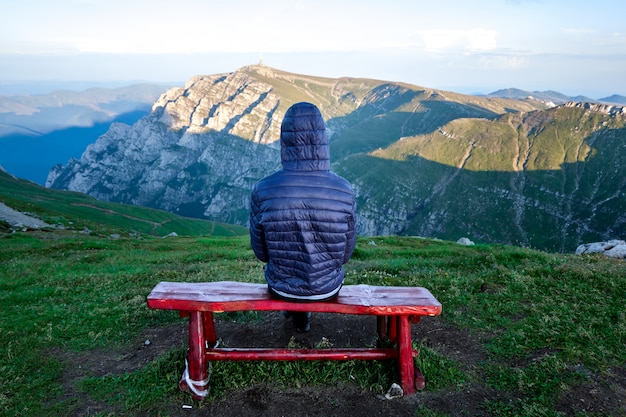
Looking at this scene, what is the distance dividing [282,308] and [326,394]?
1.58 metres

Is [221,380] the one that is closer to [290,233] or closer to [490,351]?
[290,233]

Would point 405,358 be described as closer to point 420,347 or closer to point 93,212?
point 420,347

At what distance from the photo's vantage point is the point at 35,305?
11000mm

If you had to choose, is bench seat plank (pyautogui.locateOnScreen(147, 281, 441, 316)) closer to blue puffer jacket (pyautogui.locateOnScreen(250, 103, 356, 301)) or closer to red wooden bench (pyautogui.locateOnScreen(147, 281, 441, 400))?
red wooden bench (pyautogui.locateOnScreen(147, 281, 441, 400))

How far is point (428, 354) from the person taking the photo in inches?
284

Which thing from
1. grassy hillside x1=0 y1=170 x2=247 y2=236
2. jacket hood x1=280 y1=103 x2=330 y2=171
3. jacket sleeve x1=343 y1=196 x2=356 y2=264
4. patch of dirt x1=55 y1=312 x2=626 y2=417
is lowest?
grassy hillside x1=0 y1=170 x2=247 y2=236

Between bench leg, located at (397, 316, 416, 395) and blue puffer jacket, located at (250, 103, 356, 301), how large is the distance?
4.75ft

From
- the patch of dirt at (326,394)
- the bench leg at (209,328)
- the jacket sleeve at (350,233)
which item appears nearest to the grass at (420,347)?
the patch of dirt at (326,394)

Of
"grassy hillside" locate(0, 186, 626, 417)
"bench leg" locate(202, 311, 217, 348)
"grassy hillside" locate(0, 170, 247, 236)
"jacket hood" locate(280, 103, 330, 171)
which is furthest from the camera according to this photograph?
"grassy hillside" locate(0, 170, 247, 236)

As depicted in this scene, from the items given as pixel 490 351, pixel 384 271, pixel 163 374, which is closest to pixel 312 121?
pixel 163 374

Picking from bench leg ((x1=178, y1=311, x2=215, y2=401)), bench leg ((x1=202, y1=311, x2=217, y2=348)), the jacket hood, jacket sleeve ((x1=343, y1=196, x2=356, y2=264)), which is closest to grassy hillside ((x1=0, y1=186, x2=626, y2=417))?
bench leg ((x1=178, y1=311, x2=215, y2=401))

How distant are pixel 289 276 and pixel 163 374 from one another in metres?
3.04

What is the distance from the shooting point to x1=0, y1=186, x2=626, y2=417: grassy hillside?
6.06m

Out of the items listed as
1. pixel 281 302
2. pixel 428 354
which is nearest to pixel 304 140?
pixel 281 302
